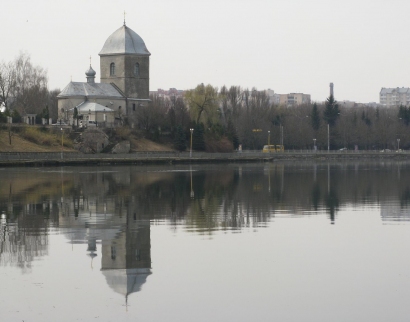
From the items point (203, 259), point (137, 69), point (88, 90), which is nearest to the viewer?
point (203, 259)

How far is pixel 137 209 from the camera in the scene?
27.0 m

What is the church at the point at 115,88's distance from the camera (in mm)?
87625

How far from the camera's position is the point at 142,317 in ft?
41.1

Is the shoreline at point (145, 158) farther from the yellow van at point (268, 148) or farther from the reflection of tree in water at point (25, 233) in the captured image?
the reflection of tree in water at point (25, 233)

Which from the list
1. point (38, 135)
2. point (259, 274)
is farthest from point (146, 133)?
point (259, 274)

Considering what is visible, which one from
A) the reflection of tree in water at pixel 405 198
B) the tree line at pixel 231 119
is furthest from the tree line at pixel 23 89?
the reflection of tree in water at pixel 405 198

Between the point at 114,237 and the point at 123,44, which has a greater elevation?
the point at 123,44

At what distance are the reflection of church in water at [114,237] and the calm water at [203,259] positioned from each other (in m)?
0.03

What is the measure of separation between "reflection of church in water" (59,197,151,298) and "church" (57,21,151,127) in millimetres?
58663

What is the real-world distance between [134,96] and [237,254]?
2996 inches

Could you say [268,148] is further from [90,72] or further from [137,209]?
[137,209]

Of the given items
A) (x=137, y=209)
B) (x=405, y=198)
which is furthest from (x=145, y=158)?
(x=137, y=209)

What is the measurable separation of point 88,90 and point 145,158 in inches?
710

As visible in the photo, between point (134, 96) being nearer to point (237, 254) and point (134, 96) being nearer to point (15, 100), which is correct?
point (15, 100)
